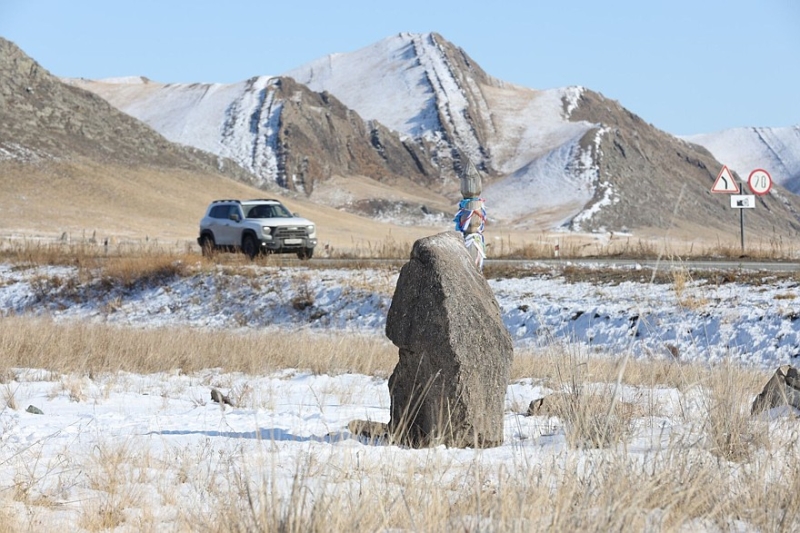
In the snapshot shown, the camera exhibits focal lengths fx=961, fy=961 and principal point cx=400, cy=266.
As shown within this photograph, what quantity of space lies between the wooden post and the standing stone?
2.53 m

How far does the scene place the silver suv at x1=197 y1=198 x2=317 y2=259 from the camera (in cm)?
2706

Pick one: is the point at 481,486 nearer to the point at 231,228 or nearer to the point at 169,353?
the point at 169,353

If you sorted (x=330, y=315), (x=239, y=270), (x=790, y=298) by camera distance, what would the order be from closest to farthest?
(x=790, y=298) → (x=330, y=315) → (x=239, y=270)

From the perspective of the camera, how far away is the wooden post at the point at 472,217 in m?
8.99

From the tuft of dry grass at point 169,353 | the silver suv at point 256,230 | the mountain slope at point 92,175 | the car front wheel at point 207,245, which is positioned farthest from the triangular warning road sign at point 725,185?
the mountain slope at point 92,175

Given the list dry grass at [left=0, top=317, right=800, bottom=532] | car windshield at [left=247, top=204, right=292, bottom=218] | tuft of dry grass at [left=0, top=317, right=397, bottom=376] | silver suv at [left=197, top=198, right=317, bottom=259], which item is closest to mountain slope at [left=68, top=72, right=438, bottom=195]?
silver suv at [left=197, top=198, right=317, bottom=259]

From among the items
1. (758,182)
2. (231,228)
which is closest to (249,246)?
(231,228)

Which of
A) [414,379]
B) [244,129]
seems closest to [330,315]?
[414,379]

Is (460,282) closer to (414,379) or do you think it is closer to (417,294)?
(417,294)

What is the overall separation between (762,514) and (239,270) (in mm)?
19161

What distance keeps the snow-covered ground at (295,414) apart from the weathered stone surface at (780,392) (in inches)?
18.4

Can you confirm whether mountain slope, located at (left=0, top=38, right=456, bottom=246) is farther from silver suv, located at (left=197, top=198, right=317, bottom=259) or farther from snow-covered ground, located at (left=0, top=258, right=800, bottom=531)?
snow-covered ground, located at (left=0, top=258, right=800, bottom=531)

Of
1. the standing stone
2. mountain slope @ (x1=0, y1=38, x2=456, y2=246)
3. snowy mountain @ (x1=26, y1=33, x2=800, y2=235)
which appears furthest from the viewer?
snowy mountain @ (x1=26, y1=33, x2=800, y2=235)

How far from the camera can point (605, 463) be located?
492 centimetres
